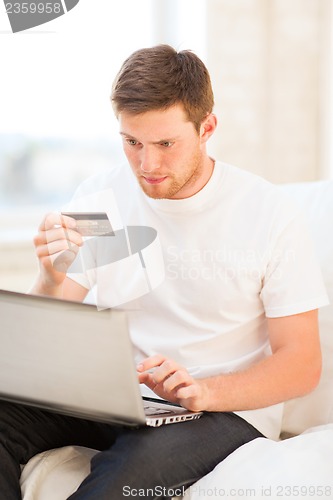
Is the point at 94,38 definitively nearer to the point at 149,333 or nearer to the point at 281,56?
the point at 281,56

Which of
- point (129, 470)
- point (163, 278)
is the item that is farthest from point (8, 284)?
point (129, 470)

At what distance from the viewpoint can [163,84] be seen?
1433mm

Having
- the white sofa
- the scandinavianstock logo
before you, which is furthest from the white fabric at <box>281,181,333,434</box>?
the scandinavianstock logo

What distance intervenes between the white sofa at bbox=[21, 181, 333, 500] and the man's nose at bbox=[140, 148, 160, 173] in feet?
1.69

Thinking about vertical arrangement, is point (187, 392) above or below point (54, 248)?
below

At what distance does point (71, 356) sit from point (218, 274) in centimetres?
52

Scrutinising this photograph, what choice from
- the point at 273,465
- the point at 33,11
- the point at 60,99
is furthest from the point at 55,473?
the point at 33,11

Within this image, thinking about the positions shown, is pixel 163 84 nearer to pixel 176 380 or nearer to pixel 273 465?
pixel 176 380

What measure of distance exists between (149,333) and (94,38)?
146cm

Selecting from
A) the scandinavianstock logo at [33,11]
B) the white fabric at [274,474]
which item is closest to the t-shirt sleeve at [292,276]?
the white fabric at [274,474]

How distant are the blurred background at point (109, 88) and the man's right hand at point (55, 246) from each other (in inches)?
41.3

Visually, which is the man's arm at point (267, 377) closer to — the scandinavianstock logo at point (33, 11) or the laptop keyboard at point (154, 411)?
the laptop keyboard at point (154, 411)

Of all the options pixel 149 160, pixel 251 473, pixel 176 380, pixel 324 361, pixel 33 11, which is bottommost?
pixel 324 361

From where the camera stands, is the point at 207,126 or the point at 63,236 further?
the point at 207,126
